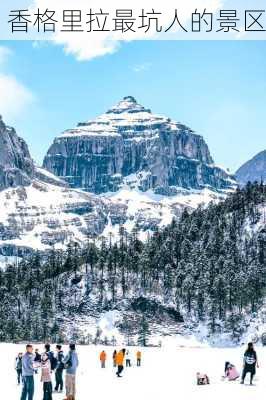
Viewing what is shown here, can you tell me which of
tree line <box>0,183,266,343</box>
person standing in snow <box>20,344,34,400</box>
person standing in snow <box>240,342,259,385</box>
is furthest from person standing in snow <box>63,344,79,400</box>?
tree line <box>0,183,266,343</box>

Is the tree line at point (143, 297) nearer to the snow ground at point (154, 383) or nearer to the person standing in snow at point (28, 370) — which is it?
the snow ground at point (154, 383)

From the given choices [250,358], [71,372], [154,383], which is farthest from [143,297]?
[71,372]

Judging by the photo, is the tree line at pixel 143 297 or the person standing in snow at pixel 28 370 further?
the tree line at pixel 143 297

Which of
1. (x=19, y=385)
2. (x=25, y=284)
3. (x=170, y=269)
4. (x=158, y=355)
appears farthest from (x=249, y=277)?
(x=19, y=385)

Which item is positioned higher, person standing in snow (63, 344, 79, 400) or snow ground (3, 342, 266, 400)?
person standing in snow (63, 344, 79, 400)

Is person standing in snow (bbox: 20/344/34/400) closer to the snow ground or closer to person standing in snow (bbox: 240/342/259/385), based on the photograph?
the snow ground

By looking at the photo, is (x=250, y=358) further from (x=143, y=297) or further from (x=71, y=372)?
(x=143, y=297)

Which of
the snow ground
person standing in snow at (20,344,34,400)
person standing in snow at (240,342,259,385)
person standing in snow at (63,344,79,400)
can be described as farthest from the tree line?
person standing in snow at (20,344,34,400)

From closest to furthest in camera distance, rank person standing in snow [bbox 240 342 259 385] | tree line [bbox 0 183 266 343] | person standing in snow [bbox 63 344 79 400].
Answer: person standing in snow [bbox 63 344 79 400] → person standing in snow [bbox 240 342 259 385] → tree line [bbox 0 183 266 343]

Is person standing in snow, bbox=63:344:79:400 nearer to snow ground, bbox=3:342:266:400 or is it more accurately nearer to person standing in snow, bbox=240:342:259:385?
snow ground, bbox=3:342:266:400

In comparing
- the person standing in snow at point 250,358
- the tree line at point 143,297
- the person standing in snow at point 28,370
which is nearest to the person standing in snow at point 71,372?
the person standing in snow at point 28,370

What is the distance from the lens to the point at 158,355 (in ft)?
266

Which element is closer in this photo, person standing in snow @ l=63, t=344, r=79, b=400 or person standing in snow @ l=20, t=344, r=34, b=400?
person standing in snow @ l=20, t=344, r=34, b=400

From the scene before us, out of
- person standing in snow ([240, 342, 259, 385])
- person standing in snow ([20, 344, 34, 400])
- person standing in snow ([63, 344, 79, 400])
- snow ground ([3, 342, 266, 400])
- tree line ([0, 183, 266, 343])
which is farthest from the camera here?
tree line ([0, 183, 266, 343])
